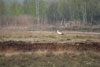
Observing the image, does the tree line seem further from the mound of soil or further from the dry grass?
the mound of soil

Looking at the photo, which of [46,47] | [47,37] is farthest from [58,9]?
[46,47]

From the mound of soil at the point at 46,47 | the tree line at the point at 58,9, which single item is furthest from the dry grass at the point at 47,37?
the tree line at the point at 58,9

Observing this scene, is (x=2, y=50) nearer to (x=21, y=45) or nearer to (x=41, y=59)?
(x=21, y=45)

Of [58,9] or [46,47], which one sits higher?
[58,9]

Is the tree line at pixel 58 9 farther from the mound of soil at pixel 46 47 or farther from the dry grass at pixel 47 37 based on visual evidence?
the mound of soil at pixel 46 47

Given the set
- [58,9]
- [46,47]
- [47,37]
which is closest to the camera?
[46,47]

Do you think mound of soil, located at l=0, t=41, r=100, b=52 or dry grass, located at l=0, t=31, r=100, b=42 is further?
dry grass, located at l=0, t=31, r=100, b=42

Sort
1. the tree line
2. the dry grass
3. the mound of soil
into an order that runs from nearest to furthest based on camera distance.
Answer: the mound of soil < the dry grass < the tree line

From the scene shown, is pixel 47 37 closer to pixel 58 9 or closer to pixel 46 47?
pixel 46 47

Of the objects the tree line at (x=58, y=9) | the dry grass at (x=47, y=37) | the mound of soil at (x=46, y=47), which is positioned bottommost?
the dry grass at (x=47, y=37)

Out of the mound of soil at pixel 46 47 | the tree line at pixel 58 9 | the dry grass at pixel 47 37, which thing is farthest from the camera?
the tree line at pixel 58 9

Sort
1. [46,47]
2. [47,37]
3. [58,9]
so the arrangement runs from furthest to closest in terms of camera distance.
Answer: [58,9] < [47,37] < [46,47]

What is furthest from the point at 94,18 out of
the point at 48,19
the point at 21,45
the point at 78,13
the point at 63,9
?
the point at 21,45

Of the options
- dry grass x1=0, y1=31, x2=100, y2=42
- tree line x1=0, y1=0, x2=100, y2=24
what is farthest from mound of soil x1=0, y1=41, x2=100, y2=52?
tree line x1=0, y1=0, x2=100, y2=24
